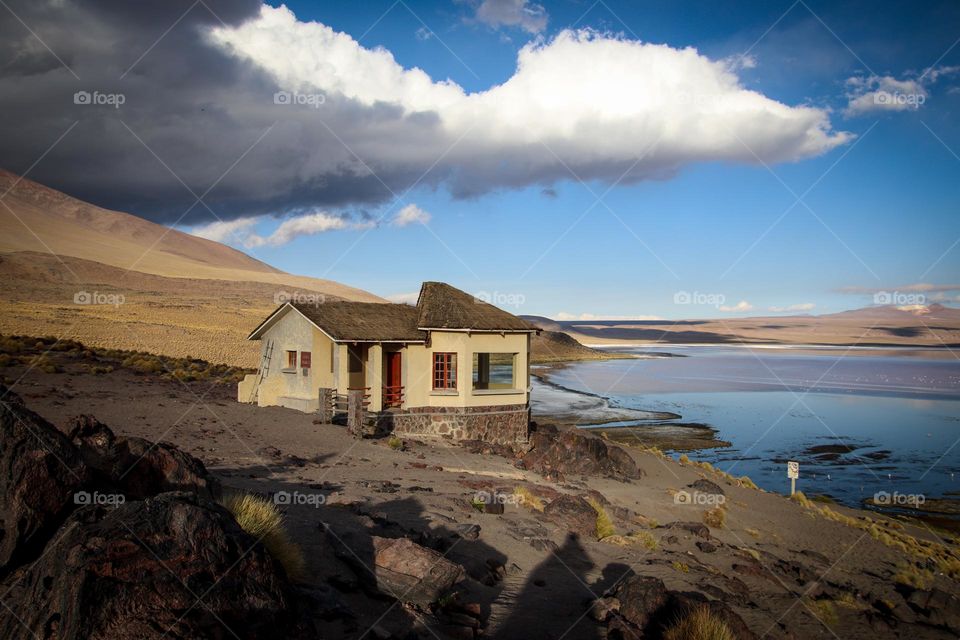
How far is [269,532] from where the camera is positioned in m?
7.59

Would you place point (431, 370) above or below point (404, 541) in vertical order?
above

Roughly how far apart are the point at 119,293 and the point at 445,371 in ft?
295

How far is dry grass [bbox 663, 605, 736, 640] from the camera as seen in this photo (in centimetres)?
822

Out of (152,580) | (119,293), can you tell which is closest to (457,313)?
(152,580)

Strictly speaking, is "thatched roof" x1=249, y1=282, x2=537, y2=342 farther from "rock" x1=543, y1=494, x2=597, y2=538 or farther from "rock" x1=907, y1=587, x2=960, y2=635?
"rock" x1=907, y1=587, x2=960, y2=635

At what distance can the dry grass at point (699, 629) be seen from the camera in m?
8.22

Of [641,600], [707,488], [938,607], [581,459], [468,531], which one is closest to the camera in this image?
[641,600]

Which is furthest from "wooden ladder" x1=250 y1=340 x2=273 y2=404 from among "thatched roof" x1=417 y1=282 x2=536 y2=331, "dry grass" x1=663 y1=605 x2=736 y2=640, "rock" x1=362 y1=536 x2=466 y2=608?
"dry grass" x1=663 y1=605 x2=736 y2=640

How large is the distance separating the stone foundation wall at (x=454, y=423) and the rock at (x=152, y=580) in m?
16.4

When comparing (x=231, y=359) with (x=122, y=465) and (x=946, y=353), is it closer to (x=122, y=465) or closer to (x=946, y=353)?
(x=122, y=465)

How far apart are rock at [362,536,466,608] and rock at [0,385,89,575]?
370 cm

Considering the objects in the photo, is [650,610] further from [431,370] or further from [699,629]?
[431,370]

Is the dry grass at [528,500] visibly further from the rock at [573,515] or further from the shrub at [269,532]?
the shrub at [269,532]

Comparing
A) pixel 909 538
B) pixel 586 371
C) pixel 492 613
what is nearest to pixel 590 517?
pixel 492 613
